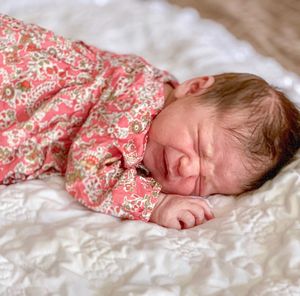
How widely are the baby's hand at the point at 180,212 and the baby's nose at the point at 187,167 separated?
0.05 meters

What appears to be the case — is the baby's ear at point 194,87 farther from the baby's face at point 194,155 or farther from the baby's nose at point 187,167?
the baby's nose at point 187,167

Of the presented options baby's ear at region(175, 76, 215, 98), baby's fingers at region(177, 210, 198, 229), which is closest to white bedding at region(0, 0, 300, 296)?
baby's fingers at region(177, 210, 198, 229)

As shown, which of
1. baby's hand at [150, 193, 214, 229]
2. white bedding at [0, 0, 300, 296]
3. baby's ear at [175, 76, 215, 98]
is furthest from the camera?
baby's ear at [175, 76, 215, 98]

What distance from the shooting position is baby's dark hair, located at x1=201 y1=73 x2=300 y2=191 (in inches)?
41.1

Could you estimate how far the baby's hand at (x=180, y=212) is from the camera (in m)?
1.02

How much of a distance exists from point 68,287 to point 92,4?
1093mm

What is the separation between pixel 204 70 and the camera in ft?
4.78

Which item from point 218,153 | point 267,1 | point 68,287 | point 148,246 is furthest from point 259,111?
point 267,1

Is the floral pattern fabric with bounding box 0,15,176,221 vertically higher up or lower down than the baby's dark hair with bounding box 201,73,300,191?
lower down

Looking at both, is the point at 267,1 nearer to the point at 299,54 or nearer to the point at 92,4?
the point at 299,54

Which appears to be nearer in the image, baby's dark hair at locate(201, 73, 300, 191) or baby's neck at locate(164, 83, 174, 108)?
baby's dark hair at locate(201, 73, 300, 191)

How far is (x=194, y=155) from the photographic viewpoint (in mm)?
1063

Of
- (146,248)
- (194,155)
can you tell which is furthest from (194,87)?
(146,248)

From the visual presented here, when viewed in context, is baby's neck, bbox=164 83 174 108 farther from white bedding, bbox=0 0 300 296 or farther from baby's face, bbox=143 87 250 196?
white bedding, bbox=0 0 300 296
